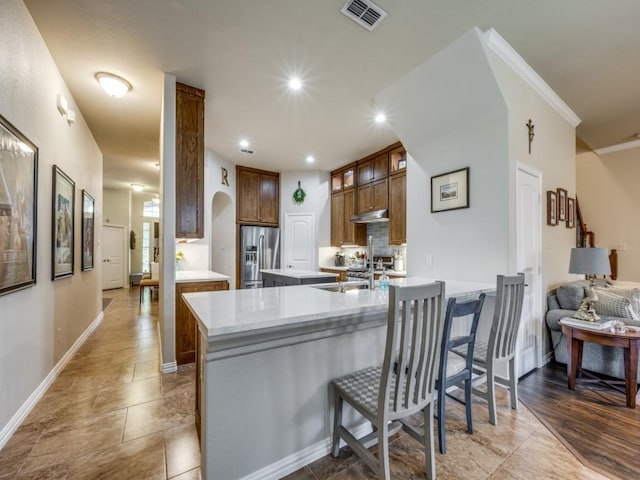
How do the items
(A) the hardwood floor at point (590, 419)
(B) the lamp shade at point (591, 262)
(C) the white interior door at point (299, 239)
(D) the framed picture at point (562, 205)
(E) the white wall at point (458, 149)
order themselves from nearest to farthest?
(A) the hardwood floor at point (590, 419) < (E) the white wall at point (458, 149) < (B) the lamp shade at point (591, 262) < (D) the framed picture at point (562, 205) < (C) the white interior door at point (299, 239)

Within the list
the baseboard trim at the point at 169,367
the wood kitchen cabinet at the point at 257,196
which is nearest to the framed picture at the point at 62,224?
the baseboard trim at the point at 169,367

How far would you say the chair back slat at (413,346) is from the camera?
122cm

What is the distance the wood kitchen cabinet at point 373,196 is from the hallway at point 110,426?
3622 millimetres

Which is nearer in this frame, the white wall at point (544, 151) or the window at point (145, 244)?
the white wall at point (544, 151)

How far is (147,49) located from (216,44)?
1.96 feet

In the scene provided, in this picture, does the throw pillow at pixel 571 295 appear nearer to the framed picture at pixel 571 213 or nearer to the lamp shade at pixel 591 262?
the lamp shade at pixel 591 262

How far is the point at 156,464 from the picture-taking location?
1.57m

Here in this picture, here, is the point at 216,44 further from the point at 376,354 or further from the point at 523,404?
the point at 523,404

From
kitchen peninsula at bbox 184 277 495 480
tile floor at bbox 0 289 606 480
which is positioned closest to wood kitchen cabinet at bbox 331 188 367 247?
tile floor at bbox 0 289 606 480

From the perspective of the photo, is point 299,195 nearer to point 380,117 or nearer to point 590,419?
point 380,117

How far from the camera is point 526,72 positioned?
8.77 ft

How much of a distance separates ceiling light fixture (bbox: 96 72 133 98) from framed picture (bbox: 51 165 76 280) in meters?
0.92

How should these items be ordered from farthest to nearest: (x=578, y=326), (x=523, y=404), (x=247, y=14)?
(x=578, y=326) → (x=523, y=404) → (x=247, y=14)

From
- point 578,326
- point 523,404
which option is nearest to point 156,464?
point 523,404
